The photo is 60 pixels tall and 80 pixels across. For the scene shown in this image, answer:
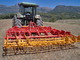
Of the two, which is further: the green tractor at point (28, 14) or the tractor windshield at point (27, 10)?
the tractor windshield at point (27, 10)

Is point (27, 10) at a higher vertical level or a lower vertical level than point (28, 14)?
higher

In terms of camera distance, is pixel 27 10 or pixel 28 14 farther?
pixel 27 10

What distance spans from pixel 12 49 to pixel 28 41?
0.91 meters

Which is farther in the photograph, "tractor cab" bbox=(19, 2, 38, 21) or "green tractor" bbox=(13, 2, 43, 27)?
"tractor cab" bbox=(19, 2, 38, 21)

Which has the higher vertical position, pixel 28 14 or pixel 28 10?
pixel 28 10

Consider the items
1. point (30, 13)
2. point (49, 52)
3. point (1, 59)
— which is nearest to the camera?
point (1, 59)

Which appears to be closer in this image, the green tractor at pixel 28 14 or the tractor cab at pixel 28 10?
the green tractor at pixel 28 14

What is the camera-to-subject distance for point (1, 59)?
5879 mm

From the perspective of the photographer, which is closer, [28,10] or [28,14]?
[28,14]

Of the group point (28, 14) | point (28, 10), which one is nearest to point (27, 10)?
point (28, 10)

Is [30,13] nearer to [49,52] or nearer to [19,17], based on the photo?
[19,17]

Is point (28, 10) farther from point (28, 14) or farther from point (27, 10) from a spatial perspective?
point (28, 14)

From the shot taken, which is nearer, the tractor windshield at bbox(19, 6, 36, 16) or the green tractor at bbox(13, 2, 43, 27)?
the green tractor at bbox(13, 2, 43, 27)

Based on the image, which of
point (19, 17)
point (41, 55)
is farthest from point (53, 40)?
point (19, 17)
